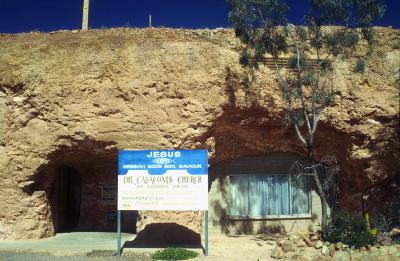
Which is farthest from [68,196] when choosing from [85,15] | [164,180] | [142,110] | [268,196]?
[268,196]

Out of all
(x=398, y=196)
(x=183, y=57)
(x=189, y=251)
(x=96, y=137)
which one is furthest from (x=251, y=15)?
(x=398, y=196)

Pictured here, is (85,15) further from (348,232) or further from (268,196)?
(348,232)

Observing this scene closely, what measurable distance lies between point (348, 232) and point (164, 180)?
4.93 metres

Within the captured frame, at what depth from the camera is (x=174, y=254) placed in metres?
9.98

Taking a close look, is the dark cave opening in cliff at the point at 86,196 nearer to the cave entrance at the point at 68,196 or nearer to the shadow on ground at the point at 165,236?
the cave entrance at the point at 68,196

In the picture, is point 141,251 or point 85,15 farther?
point 85,15

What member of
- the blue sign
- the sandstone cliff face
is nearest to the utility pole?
the sandstone cliff face

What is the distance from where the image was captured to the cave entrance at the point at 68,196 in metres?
15.0

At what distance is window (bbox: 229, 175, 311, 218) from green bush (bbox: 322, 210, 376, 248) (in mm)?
3682

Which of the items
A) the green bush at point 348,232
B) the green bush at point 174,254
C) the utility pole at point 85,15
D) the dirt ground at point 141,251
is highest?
the utility pole at point 85,15

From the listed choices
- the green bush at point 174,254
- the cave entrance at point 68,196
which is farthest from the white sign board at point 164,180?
the cave entrance at point 68,196

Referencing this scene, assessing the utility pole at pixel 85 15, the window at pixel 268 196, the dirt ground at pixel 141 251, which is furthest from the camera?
the utility pole at pixel 85 15

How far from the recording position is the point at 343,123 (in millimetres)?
13578

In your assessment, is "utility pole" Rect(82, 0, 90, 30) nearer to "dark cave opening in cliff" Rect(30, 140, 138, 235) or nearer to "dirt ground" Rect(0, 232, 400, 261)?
"dark cave opening in cliff" Rect(30, 140, 138, 235)
